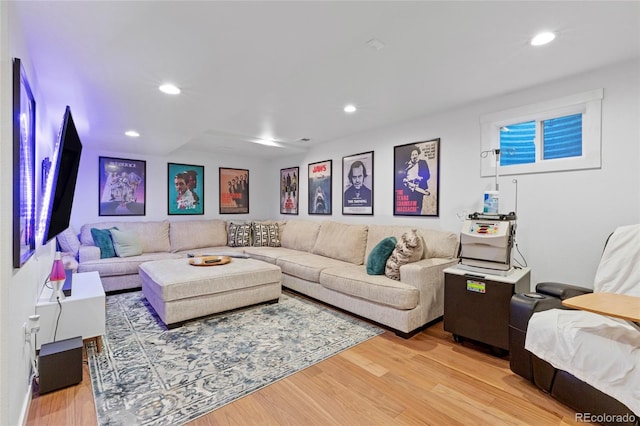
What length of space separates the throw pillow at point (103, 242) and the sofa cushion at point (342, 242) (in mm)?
2913

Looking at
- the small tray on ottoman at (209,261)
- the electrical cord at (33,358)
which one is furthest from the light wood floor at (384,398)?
the small tray on ottoman at (209,261)

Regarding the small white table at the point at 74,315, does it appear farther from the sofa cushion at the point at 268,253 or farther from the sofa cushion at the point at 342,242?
the sofa cushion at the point at 342,242

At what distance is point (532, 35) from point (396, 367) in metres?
2.42

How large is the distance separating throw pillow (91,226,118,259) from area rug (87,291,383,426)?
976 millimetres

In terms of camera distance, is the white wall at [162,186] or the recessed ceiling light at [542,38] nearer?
the recessed ceiling light at [542,38]

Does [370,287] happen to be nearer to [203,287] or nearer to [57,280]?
[203,287]

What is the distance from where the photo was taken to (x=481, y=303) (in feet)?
7.90

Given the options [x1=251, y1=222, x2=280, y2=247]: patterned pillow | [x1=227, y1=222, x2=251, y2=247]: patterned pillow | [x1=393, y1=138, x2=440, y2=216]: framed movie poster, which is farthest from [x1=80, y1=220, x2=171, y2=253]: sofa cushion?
[x1=393, y1=138, x2=440, y2=216]: framed movie poster

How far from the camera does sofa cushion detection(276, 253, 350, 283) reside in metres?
3.62

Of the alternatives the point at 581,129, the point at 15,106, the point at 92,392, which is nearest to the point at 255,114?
the point at 15,106

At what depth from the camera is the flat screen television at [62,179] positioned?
5.90 ft

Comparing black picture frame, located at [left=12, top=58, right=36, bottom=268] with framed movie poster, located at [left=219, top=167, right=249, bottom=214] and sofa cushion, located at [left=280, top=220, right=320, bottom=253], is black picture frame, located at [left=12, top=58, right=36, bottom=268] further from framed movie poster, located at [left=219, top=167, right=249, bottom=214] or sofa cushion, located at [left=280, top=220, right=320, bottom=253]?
framed movie poster, located at [left=219, top=167, right=249, bottom=214]

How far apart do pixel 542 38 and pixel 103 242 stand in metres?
5.25

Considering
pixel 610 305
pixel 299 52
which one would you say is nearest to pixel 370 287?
pixel 610 305
